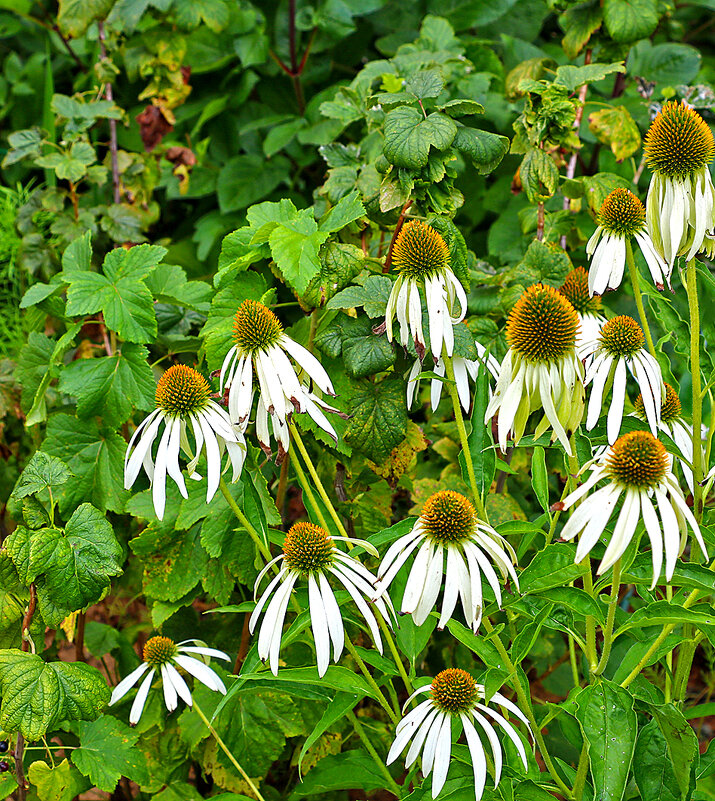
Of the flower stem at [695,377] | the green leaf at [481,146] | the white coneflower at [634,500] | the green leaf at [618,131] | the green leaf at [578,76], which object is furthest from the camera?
the green leaf at [618,131]

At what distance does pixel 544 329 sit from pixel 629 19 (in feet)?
4.02

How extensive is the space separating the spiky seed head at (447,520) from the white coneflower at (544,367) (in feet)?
0.25

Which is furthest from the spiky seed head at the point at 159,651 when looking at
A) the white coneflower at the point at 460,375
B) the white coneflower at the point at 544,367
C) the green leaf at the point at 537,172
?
the green leaf at the point at 537,172

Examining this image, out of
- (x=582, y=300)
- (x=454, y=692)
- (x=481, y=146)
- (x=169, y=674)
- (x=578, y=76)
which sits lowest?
(x=169, y=674)

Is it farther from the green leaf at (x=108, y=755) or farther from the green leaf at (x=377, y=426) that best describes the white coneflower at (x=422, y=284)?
the green leaf at (x=108, y=755)

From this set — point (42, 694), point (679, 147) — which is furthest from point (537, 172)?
point (42, 694)

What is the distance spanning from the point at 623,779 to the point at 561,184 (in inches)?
43.9

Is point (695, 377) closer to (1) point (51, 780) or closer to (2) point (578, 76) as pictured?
(2) point (578, 76)

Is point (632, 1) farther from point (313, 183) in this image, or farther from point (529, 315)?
point (529, 315)

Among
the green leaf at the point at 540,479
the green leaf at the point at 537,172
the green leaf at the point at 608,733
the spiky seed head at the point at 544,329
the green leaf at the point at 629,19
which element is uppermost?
the green leaf at the point at 629,19

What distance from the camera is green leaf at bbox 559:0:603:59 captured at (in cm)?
176

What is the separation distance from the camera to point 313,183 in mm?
2355

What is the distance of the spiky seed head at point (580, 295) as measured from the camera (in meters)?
1.16

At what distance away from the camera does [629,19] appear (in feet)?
5.52
